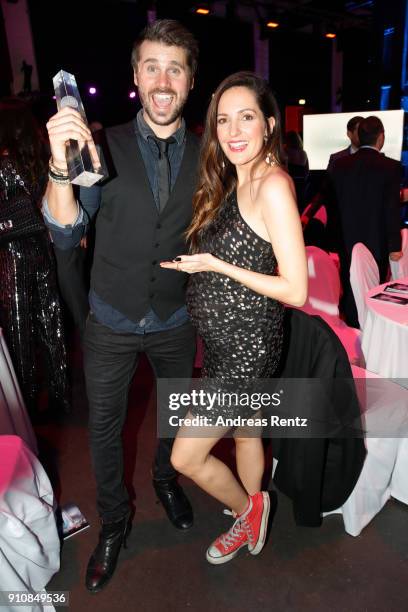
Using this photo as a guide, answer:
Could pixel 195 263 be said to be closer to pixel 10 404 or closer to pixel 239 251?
pixel 239 251

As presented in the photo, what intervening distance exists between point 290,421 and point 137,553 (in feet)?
2.65

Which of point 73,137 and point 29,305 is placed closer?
point 73,137

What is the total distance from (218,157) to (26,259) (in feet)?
4.26

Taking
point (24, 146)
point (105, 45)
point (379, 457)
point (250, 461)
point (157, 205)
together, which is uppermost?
point (105, 45)

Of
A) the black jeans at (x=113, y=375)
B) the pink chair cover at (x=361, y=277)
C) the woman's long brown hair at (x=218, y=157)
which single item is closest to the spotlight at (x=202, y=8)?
the pink chair cover at (x=361, y=277)

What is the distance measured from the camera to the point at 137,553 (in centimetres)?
192

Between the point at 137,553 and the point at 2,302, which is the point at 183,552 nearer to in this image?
the point at 137,553

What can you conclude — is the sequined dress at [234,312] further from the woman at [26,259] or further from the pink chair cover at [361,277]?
the pink chair cover at [361,277]

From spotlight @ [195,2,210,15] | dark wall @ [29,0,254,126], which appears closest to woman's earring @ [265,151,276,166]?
dark wall @ [29,0,254,126]

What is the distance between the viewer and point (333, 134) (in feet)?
20.2

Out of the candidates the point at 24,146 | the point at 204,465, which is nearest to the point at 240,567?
the point at 204,465

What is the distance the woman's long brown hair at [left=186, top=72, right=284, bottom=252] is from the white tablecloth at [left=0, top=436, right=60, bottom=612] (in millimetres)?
889

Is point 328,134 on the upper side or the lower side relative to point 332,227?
upper

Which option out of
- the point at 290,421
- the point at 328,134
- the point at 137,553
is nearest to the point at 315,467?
the point at 290,421
